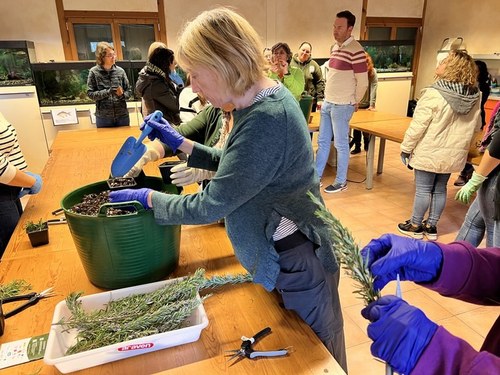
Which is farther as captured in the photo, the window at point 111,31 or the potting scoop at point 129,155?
the window at point 111,31

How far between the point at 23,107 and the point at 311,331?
4.71 metres

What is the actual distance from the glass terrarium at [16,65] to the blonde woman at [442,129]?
4298 mm

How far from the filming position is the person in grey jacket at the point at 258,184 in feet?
2.97

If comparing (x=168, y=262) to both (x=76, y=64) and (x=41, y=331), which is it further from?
(x=76, y=64)

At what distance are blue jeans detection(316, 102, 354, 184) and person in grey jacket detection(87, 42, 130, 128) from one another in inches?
81.8

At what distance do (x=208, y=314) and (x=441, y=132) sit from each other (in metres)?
2.36

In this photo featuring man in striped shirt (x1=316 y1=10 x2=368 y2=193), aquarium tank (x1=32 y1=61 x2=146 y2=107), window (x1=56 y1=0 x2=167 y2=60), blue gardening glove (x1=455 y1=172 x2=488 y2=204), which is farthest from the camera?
window (x1=56 y1=0 x2=167 y2=60)

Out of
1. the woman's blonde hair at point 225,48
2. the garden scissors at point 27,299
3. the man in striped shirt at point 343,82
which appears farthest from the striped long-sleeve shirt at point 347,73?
the garden scissors at point 27,299

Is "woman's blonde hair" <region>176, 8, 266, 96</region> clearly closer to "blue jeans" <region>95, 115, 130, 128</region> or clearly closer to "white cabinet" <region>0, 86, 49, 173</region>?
"blue jeans" <region>95, 115, 130, 128</region>

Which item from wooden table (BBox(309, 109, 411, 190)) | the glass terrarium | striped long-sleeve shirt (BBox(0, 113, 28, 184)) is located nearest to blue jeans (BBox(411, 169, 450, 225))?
wooden table (BBox(309, 109, 411, 190))

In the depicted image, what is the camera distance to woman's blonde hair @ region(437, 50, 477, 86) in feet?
8.22

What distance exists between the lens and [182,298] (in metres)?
0.97

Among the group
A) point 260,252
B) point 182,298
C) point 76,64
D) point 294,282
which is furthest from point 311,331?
point 76,64

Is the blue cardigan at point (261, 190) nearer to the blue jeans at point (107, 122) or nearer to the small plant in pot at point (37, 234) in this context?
the small plant in pot at point (37, 234)
